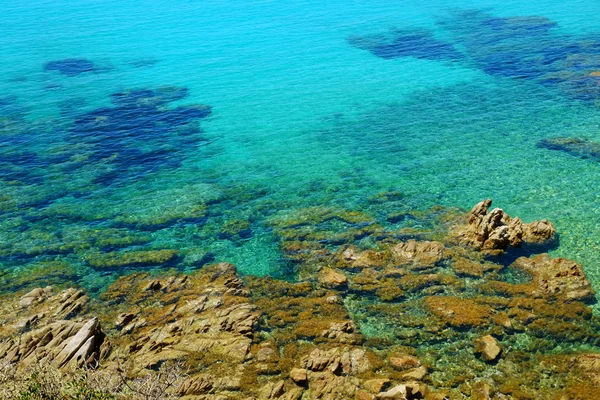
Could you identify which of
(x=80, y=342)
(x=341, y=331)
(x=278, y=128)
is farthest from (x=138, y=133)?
(x=341, y=331)

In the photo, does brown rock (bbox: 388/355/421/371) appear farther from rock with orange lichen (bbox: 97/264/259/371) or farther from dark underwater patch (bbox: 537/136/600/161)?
dark underwater patch (bbox: 537/136/600/161)

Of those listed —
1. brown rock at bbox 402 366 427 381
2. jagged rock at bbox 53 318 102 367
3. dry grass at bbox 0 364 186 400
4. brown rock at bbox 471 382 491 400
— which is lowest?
brown rock at bbox 471 382 491 400

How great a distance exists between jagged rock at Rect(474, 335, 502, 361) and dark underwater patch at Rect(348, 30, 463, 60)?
32.3 meters

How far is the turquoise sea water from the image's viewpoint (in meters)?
22.3

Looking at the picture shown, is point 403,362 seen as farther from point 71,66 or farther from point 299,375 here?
point 71,66

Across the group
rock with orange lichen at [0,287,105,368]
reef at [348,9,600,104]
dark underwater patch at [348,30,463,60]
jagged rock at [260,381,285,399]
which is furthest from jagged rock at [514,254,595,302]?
dark underwater patch at [348,30,463,60]

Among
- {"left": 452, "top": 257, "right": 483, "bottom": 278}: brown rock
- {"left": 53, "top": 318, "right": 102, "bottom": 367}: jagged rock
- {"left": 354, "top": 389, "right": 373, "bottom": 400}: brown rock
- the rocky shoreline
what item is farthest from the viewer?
{"left": 452, "top": 257, "right": 483, "bottom": 278}: brown rock

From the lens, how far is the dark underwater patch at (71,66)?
146 ft

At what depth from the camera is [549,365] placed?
14164 mm

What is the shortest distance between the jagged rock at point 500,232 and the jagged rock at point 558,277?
941 mm

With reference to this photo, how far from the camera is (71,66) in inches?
1816

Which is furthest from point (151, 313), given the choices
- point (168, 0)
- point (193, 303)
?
point (168, 0)

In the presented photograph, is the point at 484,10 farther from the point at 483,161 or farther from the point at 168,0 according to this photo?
the point at 168,0

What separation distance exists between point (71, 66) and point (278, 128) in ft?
81.0
